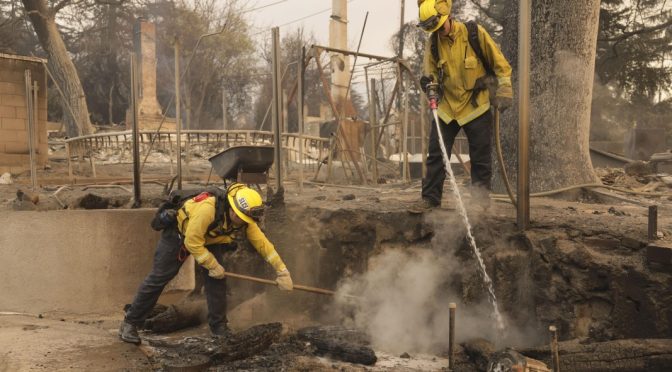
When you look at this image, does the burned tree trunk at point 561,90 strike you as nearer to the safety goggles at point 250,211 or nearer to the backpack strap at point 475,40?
the backpack strap at point 475,40

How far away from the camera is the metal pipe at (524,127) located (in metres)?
4.55

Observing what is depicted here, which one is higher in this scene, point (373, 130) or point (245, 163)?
point (373, 130)

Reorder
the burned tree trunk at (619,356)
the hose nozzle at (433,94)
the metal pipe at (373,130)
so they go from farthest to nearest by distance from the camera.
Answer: the metal pipe at (373,130), the hose nozzle at (433,94), the burned tree trunk at (619,356)

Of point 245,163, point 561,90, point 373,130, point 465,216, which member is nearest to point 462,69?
point 465,216

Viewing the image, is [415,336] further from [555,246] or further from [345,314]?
[555,246]

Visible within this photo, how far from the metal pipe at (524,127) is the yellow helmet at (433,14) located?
60 centimetres

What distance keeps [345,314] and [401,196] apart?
5.60 feet

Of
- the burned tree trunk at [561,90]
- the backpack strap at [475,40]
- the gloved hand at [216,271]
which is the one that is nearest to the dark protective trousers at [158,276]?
the gloved hand at [216,271]

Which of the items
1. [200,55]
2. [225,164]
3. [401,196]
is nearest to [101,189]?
[225,164]

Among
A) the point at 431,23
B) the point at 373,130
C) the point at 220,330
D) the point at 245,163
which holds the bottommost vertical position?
the point at 220,330

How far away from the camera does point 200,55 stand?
3294cm

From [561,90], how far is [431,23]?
91.9 inches

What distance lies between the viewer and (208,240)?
4.88 meters

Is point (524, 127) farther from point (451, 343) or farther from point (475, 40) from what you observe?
point (451, 343)
